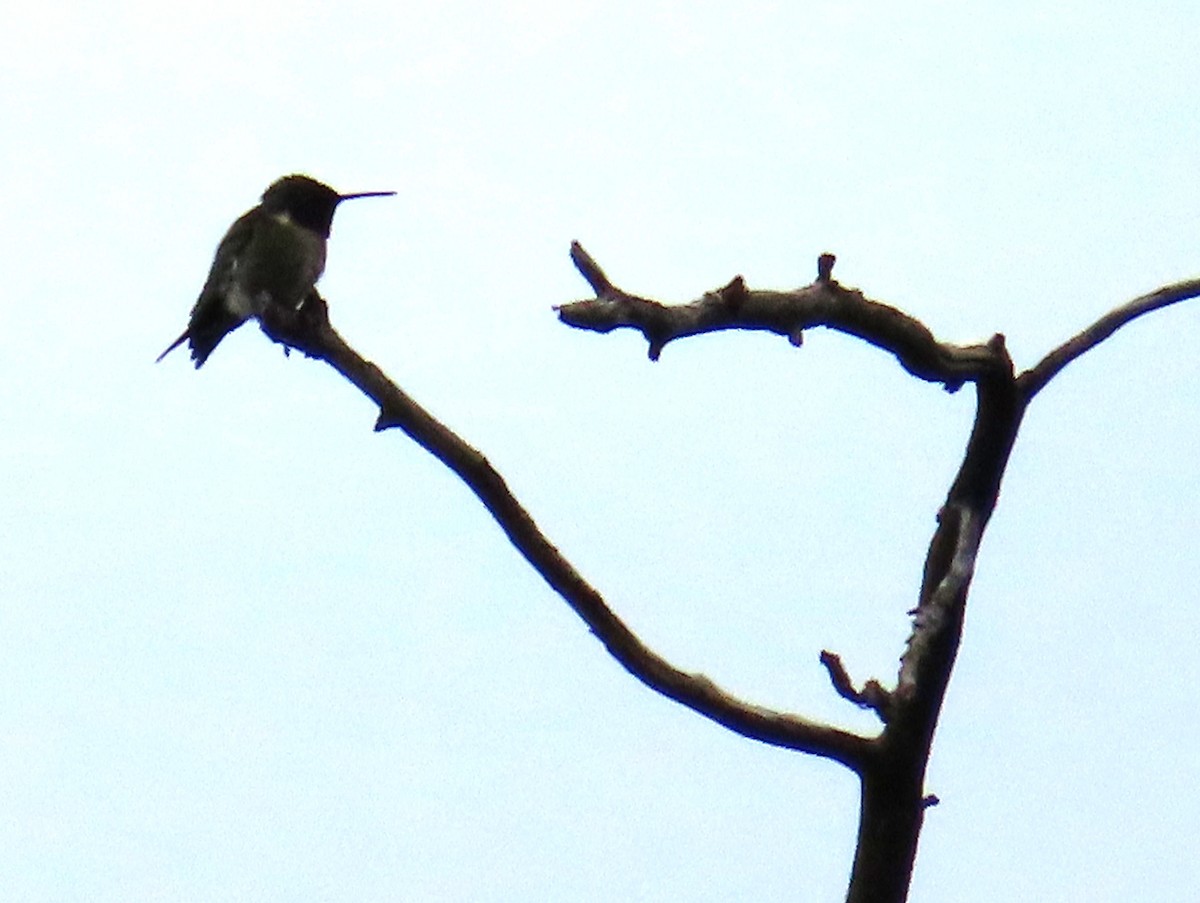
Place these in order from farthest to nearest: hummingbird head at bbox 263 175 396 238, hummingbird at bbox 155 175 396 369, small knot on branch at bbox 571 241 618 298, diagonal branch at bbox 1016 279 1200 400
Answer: hummingbird head at bbox 263 175 396 238 < hummingbird at bbox 155 175 396 369 < diagonal branch at bbox 1016 279 1200 400 < small knot on branch at bbox 571 241 618 298

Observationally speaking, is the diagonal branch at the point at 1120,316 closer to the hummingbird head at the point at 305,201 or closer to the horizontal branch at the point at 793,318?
the horizontal branch at the point at 793,318

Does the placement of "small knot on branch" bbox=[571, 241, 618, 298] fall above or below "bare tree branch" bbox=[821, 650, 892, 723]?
above

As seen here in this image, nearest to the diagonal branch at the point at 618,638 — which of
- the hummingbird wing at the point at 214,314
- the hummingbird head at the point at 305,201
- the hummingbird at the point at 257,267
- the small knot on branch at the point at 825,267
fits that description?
the small knot on branch at the point at 825,267

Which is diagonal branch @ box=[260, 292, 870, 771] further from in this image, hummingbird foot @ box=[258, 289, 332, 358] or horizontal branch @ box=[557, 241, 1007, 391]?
hummingbird foot @ box=[258, 289, 332, 358]

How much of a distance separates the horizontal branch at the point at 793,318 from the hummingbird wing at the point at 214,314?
4523 mm

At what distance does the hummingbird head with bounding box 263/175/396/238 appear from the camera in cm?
825

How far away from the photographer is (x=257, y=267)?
24.9ft

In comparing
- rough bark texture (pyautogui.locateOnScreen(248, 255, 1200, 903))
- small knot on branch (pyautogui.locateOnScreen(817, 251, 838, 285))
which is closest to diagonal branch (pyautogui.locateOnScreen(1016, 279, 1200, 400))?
rough bark texture (pyautogui.locateOnScreen(248, 255, 1200, 903))

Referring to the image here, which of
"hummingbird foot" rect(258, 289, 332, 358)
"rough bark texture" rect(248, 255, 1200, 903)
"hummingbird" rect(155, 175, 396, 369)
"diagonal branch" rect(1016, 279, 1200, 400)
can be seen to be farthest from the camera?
"hummingbird" rect(155, 175, 396, 369)

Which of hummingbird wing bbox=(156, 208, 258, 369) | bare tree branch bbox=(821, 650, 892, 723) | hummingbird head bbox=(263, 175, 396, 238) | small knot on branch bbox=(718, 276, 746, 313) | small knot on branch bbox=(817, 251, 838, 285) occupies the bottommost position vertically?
bare tree branch bbox=(821, 650, 892, 723)

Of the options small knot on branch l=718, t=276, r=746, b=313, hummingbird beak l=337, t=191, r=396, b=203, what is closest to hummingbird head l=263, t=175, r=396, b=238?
hummingbird beak l=337, t=191, r=396, b=203

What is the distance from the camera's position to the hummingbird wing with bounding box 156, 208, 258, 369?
768 centimetres

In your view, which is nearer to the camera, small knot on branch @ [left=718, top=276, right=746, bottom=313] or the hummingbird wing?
small knot on branch @ [left=718, top=276, right=746, bottom=313]

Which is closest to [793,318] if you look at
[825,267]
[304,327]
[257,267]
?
[825,267]
